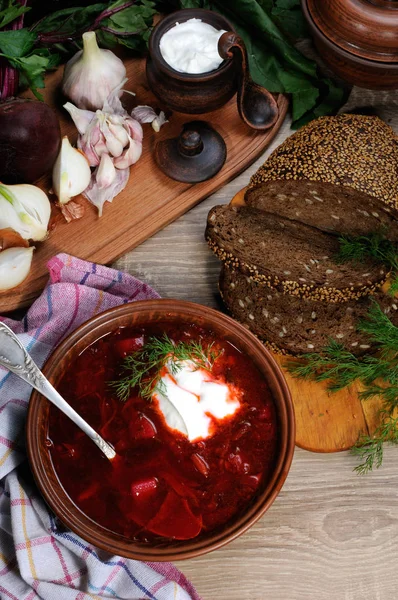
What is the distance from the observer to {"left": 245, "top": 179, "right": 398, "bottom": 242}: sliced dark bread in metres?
2.67

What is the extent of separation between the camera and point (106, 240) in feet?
9.12

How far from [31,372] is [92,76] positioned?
48.7 inches

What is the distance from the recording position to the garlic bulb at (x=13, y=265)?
2.58 metres

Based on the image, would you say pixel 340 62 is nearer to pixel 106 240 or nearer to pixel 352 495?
pixel 106 240

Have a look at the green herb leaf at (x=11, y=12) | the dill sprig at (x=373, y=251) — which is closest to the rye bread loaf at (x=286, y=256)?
the dill sprig at (x=373, y=251)

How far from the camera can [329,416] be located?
2.57 metres

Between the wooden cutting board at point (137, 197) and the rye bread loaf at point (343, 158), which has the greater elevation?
the rye bread loaf at point (343, 158)

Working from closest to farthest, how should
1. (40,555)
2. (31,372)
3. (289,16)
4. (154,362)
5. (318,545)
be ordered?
(31,372), (154,362), (40,555), (318,545), (289,16)

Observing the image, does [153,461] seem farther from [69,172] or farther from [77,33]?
[77,33]

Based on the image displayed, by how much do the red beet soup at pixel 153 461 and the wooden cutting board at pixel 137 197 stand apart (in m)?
0.57

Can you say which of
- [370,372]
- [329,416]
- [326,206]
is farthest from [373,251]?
[329,416]

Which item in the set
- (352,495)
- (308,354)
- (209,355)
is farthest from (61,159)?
(352,495)

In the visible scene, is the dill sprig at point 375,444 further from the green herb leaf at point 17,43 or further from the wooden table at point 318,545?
the green herb leaf at point 17,43

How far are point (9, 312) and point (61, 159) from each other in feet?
1.95
